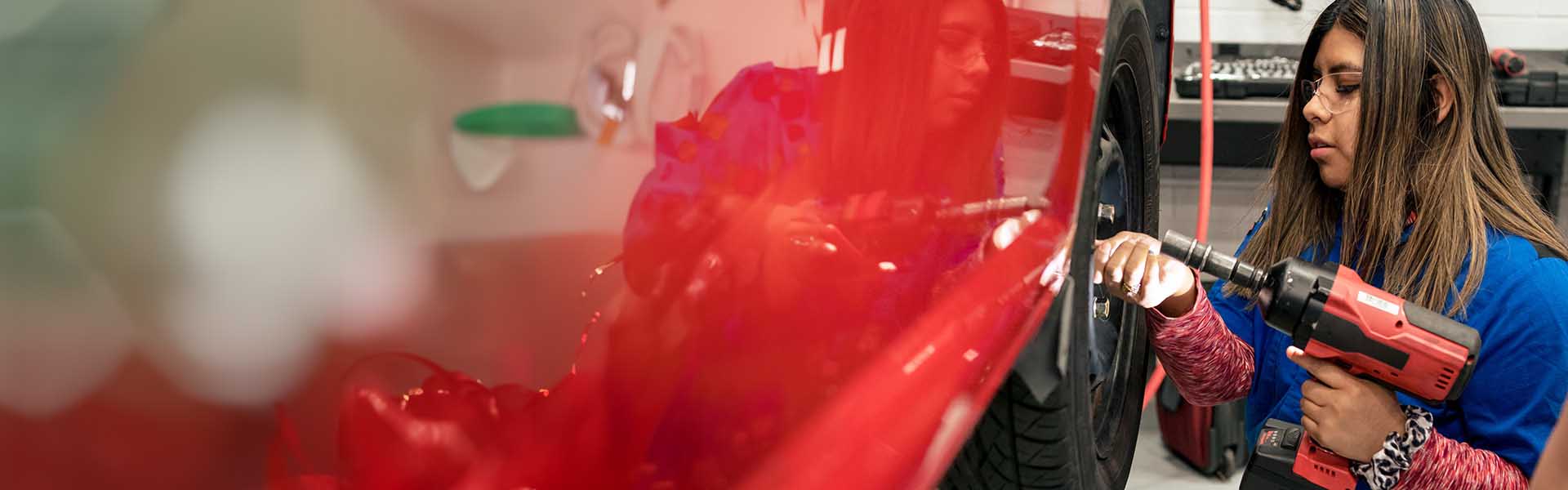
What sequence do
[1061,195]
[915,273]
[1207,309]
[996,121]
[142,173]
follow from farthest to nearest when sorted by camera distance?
[1207,309] → [1061,195] → [996,121] → [915,273] → [142,173]

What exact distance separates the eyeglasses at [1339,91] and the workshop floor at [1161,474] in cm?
131

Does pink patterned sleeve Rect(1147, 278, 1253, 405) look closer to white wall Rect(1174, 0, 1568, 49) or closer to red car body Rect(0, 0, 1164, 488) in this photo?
red car body Rect(0, 0, 1164, 488)

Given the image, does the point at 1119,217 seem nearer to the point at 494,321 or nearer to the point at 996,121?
the point at 996,121

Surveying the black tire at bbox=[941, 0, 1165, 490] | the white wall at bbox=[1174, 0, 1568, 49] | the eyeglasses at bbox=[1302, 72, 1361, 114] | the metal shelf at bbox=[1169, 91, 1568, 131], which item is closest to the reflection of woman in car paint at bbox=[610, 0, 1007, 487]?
the black tire at bbox=[941, 0, 1165, 490]

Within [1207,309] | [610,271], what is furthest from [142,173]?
[1207,309]

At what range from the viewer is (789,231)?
587 millimetres

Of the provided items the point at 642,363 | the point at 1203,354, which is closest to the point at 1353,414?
the point at 1203,354

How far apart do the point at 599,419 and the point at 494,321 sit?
8 cm

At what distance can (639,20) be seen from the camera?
0.47 meters

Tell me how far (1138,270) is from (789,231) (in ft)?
2.35

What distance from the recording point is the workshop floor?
266 centimetres

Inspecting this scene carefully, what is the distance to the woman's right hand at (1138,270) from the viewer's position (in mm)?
1220

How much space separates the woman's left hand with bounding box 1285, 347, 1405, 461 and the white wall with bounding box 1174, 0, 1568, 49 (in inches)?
91.3

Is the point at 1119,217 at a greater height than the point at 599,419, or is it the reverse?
the point at 599,419
